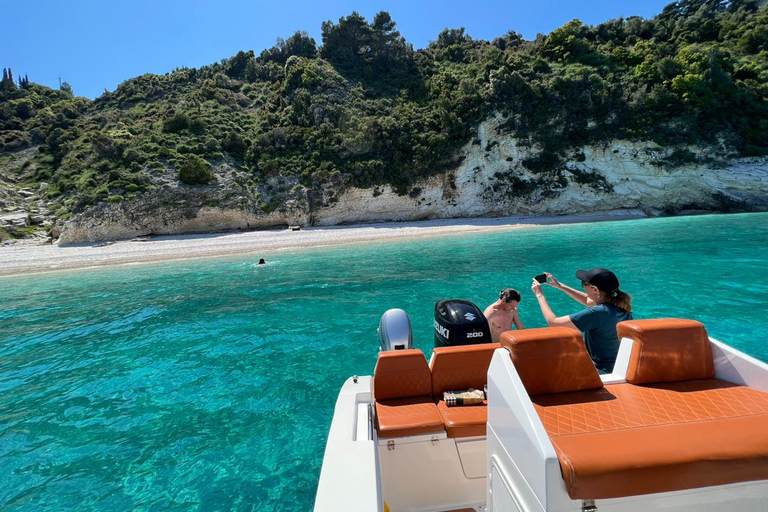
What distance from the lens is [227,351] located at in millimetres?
7738

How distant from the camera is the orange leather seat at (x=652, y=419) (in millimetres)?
1438

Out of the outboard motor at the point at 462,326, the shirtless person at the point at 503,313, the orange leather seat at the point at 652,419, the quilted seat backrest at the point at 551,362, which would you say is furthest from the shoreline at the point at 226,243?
the orange leather seat at the point at 652,419

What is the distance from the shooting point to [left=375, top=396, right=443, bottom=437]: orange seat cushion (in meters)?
2.75

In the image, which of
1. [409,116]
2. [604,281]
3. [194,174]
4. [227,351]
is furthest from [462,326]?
[409,116]

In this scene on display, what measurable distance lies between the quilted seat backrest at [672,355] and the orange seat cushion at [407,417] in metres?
1.45

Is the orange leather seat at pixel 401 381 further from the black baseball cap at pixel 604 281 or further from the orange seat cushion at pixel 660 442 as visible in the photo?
the black baseball cap at pixel 604 281

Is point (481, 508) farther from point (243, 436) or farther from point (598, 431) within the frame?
point (243, 436)

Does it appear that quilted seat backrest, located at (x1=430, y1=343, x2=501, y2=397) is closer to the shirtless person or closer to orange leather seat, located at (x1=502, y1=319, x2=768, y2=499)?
orange leather seat, located at (x1=502, y1=319, x2=768, y2=499)

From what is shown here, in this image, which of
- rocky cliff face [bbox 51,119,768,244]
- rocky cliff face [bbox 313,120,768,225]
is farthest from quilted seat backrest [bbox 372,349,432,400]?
rocky cliff face [bbox 313,120,768,225]

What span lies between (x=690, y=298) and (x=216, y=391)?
37.5 ft

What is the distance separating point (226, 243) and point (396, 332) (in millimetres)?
26339

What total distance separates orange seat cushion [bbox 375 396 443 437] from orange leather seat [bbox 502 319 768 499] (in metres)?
0.94

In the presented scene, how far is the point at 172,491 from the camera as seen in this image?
152 inches

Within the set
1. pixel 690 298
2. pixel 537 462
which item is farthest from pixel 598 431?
pixel 690 298
